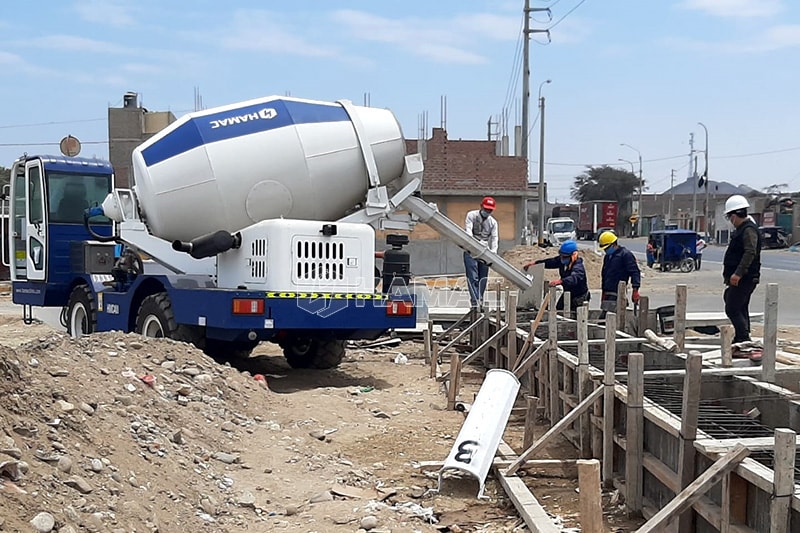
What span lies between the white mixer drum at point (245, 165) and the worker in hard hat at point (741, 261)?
4.10m

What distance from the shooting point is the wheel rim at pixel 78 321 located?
1198 cm

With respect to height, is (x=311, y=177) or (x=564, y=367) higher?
(x=311, y=177)

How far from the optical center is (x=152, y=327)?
1012 centimetres

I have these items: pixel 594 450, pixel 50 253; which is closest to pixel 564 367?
pixel 594 450

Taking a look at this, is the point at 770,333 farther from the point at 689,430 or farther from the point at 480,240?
the point at 480,240

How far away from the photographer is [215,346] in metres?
10.8

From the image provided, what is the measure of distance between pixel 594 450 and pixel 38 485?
154 inches

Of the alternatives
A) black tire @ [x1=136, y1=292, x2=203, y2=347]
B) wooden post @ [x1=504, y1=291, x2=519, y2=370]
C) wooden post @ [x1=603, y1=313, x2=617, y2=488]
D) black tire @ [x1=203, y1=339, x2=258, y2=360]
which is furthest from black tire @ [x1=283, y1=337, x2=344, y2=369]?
wooden post @ [x1=603, y1=313, x2=617, y2=488]

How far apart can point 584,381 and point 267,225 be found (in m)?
3.79

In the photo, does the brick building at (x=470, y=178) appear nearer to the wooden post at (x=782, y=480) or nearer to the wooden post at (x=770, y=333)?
the wooden post at (x=770, y=333)

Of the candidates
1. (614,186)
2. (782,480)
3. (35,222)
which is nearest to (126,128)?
(35,222)

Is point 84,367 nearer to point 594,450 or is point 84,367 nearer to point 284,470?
point 284,470

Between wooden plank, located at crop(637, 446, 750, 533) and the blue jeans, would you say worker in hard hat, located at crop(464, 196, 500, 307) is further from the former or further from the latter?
wooden plank, located at crop(637, 446, 750, 533)

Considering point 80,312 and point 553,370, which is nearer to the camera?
point 553,370
